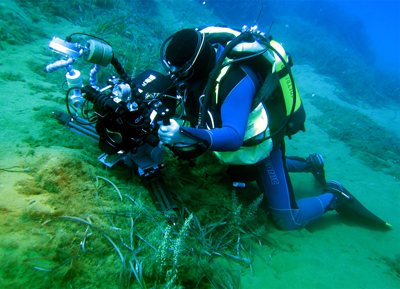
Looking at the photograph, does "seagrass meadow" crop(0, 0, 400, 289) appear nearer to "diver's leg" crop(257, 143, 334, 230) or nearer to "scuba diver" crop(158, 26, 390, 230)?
"diver's leg" crop(257, 143, 334, 230)

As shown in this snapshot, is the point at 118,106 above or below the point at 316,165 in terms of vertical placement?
above

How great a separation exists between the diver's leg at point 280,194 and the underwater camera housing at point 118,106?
170 centimetres

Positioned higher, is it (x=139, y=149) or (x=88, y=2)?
(x=88, y=2)

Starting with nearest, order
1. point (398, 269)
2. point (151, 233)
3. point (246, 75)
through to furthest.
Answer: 1. point (151, 233)
2. point (246, 75)
3. point (398, 269)

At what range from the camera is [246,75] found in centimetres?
199

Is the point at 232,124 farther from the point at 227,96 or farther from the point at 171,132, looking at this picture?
the point at 171,132

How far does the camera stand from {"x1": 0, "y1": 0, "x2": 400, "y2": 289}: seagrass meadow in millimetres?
1325

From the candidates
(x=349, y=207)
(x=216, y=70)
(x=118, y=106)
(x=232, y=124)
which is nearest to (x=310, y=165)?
(x=349, y=207)

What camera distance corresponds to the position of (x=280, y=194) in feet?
9.84

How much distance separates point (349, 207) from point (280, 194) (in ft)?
4.16

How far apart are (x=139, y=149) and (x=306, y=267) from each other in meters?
2.32

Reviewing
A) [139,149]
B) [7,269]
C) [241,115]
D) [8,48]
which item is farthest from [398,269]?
[8,48]

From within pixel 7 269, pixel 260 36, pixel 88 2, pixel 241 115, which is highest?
pixel 88 2

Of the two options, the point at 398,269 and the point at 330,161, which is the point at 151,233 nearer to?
the point at 398,269
